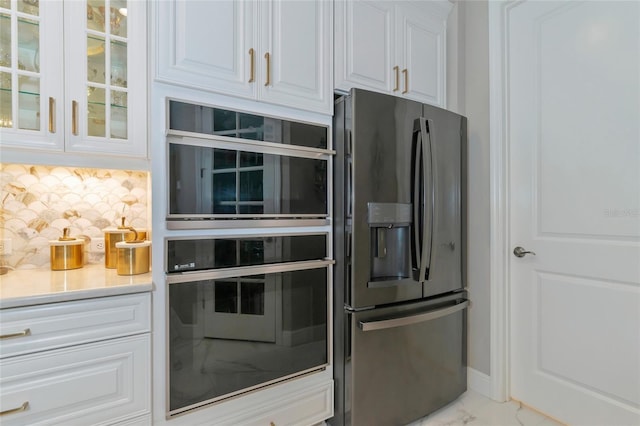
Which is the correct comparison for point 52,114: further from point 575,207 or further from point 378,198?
point 575,207

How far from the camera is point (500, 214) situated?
77.5 inches

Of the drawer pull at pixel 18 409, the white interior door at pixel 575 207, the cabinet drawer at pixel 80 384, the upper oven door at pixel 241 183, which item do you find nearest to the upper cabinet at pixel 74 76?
the upper oven door at pixel 241 183

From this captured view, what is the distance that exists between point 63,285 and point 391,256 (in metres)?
1.46

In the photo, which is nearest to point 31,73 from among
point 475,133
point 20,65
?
point 20,65

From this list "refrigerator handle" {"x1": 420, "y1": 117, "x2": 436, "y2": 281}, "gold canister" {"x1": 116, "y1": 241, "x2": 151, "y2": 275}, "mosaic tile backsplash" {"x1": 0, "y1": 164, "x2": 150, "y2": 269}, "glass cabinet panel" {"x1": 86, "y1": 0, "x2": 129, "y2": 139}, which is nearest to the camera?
"glass cabinet panel" {"x1": 86, "y1": 0, "x2": 129, "y2": 139}

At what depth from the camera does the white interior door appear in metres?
1.53

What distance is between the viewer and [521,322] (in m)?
1.94

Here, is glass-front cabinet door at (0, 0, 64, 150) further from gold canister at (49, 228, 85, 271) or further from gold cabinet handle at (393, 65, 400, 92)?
gold cabinet handle at (393, 65, 400, 92)

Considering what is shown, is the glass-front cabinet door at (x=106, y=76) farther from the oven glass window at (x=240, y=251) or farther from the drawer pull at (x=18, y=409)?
the drawer pull at (x=18, y=409)

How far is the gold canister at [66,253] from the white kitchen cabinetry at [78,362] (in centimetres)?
48

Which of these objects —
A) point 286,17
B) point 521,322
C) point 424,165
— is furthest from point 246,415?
point 286,17

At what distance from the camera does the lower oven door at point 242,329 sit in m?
1.32

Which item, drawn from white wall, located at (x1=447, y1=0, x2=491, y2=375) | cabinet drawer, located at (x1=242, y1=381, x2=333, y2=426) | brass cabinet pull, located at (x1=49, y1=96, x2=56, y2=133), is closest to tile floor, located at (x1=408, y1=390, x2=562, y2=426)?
white wall, located at (x1=447, y1=0, x2=491, y2=375)

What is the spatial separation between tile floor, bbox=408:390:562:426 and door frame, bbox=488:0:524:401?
77mm
